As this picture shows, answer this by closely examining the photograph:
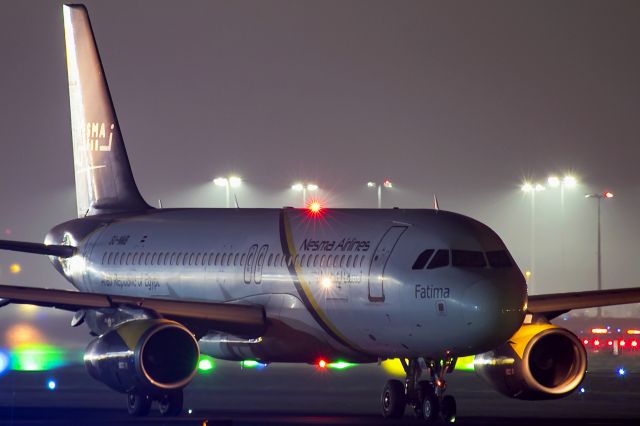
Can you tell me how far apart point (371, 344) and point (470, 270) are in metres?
3.42

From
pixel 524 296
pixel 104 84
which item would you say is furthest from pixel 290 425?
pixel 104 84

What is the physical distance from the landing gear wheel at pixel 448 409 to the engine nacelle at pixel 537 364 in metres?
2.35

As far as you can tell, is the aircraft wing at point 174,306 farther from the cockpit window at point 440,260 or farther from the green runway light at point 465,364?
the green runway light at point 465,364

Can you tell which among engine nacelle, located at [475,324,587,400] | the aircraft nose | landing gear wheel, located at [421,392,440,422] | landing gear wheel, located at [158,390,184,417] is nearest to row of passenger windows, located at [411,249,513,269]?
the aircraft nose

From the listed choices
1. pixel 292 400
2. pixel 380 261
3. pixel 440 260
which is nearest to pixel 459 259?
pixel 440 260

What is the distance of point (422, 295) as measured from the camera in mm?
34594

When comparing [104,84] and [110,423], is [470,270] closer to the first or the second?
[110,423]

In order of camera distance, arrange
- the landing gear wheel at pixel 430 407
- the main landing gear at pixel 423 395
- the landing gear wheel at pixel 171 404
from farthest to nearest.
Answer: the landing gear wheel at pixel 171 404 < the landing gear wheel at pixel 430 407 < the main landing gear at pixel 423 395

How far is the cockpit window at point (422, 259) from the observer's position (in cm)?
3497

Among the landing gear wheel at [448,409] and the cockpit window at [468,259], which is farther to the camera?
the landing gear wheel at [448,409]

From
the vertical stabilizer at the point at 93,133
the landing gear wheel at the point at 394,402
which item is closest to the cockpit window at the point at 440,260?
the landing gear wheel at the point at 394,402

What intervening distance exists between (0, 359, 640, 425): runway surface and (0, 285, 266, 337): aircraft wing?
2.14 meters

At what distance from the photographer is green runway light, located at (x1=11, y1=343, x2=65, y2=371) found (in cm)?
5108

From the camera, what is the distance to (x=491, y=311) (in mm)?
33469
